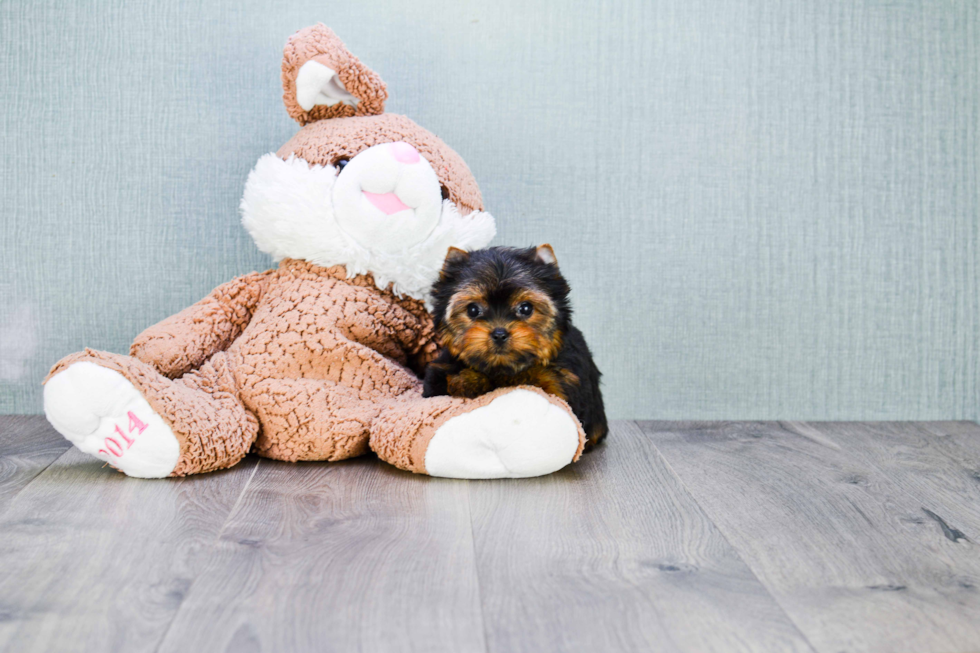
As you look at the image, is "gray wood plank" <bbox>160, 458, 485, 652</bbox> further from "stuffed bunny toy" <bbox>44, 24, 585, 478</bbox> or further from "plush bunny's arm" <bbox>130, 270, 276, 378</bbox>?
"plush bunny's arm" <bbox>130, 270, 276, 378</bbox>

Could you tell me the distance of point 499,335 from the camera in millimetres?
1406

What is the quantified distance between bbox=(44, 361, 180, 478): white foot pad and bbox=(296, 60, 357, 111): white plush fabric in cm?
72

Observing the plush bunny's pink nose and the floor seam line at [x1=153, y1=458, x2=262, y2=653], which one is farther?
the plush bunny's pink nose

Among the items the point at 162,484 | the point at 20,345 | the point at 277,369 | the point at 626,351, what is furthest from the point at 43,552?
the point at 626,351

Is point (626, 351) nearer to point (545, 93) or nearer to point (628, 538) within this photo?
point (545, 93)

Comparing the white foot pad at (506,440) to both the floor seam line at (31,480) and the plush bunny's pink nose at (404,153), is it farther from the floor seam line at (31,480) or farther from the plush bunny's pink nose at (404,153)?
the floor seam line at (31,480)

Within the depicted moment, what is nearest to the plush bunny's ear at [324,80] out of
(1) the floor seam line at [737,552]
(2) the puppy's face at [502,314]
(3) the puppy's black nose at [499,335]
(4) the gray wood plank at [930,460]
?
Result: (2) the puppy's face at [502,314]

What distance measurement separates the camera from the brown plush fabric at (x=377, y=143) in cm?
170

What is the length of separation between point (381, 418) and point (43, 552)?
2.07ft

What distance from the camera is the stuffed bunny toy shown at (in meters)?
1.45

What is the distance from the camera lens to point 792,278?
2123 mm

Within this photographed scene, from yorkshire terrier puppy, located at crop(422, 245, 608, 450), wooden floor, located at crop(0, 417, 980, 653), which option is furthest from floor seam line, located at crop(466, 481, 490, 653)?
yorkshire terrier puppy, located at crop(422, 245, 608, 450)

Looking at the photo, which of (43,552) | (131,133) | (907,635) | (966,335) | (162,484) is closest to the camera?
(907,635)

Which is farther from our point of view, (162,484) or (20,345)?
(20,345)
